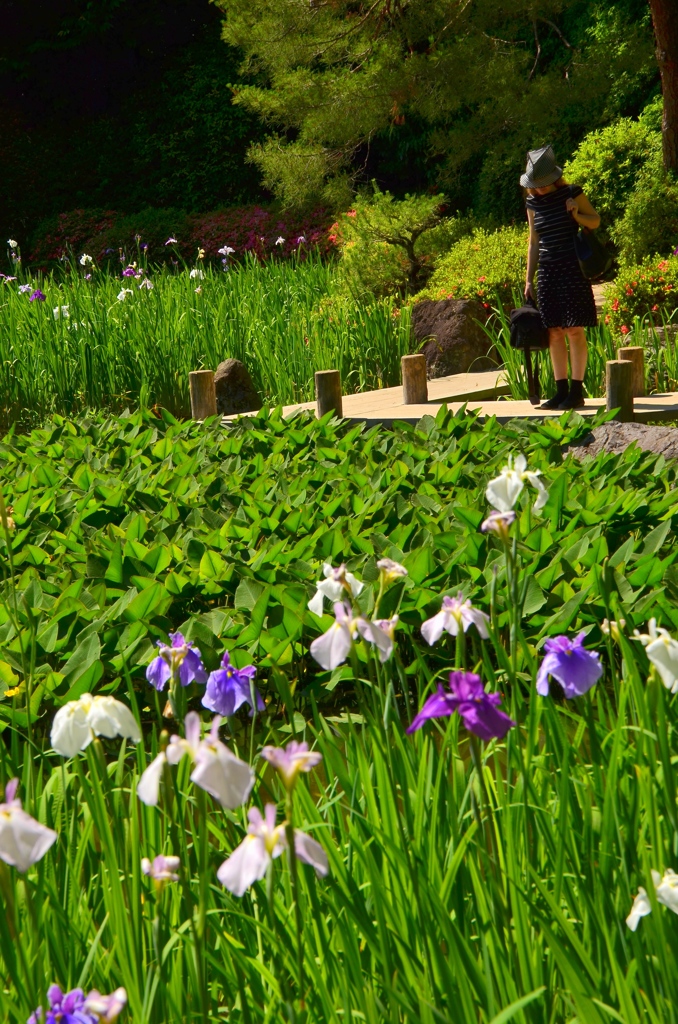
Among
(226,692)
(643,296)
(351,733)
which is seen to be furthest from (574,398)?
(226,692)

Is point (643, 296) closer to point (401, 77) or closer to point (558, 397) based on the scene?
point (558, 397)

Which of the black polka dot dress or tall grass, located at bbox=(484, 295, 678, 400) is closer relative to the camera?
the black polka dot dress

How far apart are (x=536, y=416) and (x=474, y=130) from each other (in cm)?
761

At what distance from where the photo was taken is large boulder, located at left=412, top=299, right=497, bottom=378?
8.16m

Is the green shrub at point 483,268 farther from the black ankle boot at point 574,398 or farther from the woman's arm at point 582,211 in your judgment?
the black ankle boot at point 574,398

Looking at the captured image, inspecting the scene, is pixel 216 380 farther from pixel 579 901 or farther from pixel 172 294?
pixel 579 901

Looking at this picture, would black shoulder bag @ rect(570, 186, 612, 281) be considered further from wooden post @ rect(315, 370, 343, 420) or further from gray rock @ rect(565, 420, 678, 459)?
wooden post @ rect(315, 370, 343, 420)

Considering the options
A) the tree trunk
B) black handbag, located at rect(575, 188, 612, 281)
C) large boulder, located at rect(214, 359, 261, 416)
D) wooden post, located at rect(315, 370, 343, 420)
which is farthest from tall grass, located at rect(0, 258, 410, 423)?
the tree trunk

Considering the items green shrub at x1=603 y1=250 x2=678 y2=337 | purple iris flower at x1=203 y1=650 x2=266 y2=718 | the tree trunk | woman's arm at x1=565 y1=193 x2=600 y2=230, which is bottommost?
purple iris flower at x1=203 y1=650 x2=266 y2=718

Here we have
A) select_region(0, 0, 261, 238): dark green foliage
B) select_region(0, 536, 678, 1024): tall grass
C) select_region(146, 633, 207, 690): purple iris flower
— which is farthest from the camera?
select_region(0, 0, 261, 238): dark green foliage

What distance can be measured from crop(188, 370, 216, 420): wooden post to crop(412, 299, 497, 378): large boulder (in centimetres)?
231

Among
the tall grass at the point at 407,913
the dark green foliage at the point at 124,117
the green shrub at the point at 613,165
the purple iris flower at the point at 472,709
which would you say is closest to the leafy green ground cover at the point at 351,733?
the tall grass at the point at 407,913

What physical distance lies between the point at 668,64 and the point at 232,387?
6627mm

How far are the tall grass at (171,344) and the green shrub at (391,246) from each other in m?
1.93
